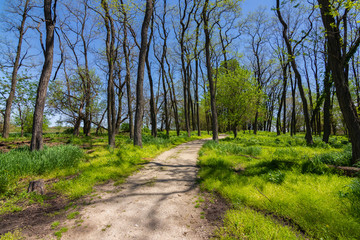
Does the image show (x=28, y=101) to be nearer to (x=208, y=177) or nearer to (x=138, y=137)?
(x=138, y=137)

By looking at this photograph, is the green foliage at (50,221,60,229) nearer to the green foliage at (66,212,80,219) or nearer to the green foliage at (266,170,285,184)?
the green foliage at (66,212,80,219)

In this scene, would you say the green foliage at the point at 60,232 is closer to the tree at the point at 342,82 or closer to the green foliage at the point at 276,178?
the green foliage at the point at 276,178

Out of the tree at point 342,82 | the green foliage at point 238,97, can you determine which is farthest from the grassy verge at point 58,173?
the green foliage at point 238,97

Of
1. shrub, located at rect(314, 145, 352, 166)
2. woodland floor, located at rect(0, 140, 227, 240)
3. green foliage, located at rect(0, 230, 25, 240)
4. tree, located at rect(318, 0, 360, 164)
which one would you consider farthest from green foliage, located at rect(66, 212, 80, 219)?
tree, located at rect(318, 0, 360, 164)

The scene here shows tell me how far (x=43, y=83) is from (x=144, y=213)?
7926 mm

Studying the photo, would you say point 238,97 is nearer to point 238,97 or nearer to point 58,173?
point 238,97

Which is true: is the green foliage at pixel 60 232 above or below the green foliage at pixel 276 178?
below

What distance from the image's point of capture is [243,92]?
1566 cm

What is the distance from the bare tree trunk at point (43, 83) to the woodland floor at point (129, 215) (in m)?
4.79

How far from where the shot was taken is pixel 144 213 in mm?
2896

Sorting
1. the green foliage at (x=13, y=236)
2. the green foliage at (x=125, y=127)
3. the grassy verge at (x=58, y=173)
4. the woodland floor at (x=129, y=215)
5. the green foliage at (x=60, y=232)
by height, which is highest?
the green foliage at (x=125, y=127)

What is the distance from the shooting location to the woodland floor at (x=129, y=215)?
238 centimetres

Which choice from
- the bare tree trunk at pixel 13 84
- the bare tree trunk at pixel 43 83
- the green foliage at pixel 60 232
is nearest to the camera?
the green foliage at pixel 60 232

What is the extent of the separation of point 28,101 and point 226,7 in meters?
22.1
